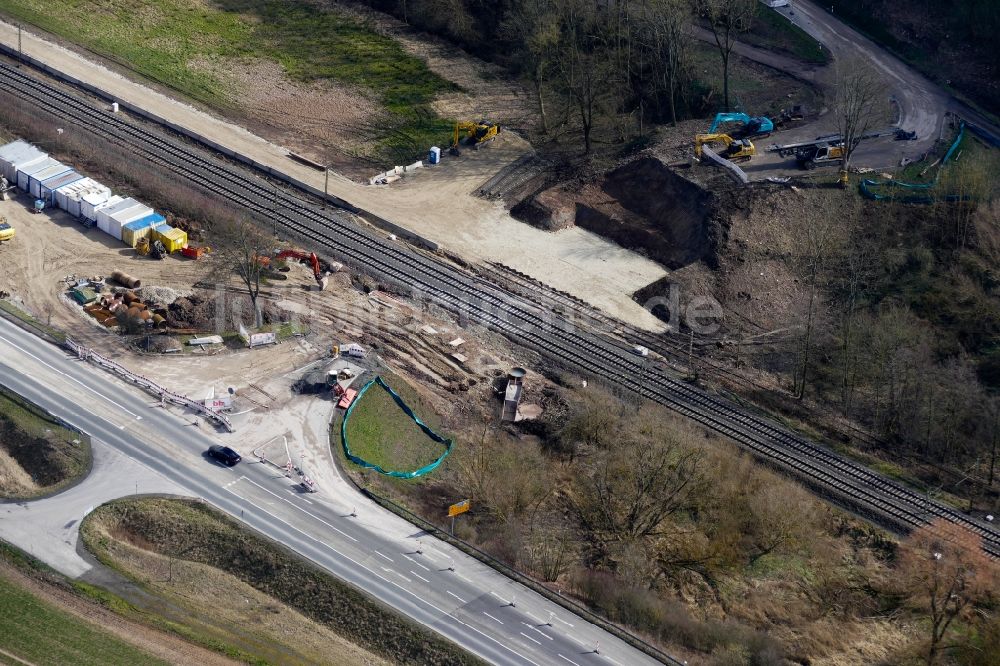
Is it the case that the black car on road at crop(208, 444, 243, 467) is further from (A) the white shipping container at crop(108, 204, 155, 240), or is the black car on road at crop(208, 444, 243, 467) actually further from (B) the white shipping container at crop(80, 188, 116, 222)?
(B) the white shipping container at crop(80, 188, 116, 222)

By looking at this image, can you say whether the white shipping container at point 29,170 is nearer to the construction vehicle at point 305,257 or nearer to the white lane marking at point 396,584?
the construction vehicle at point 305,257

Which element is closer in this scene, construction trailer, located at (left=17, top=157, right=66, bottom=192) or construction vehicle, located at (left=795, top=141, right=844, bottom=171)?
construction trailer, located at (left=17, top=157, right=66, bottom=192)

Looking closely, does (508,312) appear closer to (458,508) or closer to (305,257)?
(305,257)

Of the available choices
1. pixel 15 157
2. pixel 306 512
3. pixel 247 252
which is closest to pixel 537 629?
pixel 306 512

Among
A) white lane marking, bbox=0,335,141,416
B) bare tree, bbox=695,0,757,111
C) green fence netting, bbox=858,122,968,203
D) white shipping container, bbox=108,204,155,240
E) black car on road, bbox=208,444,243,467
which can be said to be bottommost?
black car on road, bbox=208,444,243,467

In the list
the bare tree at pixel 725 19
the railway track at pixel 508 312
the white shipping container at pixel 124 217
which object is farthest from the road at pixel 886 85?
the white shipping container at pixel 124 217

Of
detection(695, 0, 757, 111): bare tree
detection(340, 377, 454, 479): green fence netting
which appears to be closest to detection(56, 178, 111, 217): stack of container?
detection(340, 377, 454, 479): green fence netting
